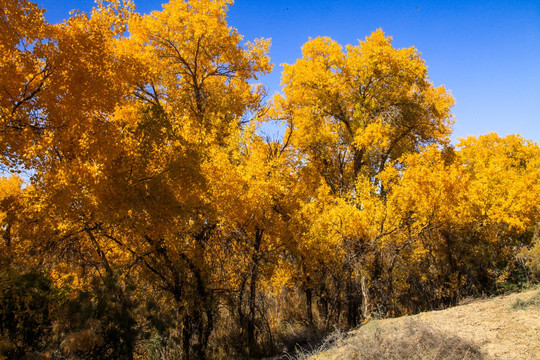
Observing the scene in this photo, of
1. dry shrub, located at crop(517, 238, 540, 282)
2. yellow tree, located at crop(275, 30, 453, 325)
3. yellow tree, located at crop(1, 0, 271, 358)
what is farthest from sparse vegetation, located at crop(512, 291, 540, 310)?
yellow tree, located at crop(275, 30, 453, 325)

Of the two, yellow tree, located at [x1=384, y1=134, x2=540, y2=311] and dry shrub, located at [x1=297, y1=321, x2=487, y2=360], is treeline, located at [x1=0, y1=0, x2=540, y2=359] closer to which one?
yellow tree, located at [x1=384, y1=134, x2=540, y2=311]

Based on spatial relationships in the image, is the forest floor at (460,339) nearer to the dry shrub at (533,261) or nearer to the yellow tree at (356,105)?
the dry shrub at (533,261)

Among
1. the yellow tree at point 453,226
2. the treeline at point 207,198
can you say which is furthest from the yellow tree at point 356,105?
the yellow tree at point 453,226

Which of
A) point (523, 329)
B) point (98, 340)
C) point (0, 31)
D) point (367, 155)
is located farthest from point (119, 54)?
point (367, 155)

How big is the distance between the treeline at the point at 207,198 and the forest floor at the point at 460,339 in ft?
9.43

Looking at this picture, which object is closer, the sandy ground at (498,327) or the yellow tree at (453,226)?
the sandy ground at (498,327)

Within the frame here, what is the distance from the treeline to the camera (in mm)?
4875

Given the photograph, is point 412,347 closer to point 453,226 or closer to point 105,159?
point 105,159

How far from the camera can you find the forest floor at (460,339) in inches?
172

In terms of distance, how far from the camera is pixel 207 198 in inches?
271

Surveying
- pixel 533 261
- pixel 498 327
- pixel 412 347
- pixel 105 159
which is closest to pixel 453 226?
pixel 533 261

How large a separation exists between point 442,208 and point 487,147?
1982 cm

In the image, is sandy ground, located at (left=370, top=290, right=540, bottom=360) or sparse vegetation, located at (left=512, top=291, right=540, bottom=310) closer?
sandy ground, located at (left=370, top=290, right=540, bottom=360)

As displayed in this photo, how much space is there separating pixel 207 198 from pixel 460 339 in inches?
192
